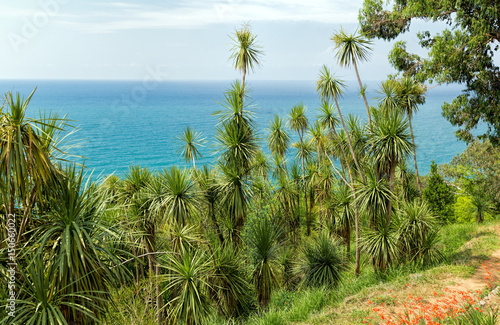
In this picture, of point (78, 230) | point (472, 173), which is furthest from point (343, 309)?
point (472, 173)

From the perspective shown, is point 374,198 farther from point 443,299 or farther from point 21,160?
point 21,160

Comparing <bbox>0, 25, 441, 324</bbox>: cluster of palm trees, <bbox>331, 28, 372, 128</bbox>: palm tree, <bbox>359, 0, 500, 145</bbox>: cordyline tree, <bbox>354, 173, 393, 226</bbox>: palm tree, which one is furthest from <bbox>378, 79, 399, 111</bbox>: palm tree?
<bbox>354, 173, 393, 226</bbox>: palm tree

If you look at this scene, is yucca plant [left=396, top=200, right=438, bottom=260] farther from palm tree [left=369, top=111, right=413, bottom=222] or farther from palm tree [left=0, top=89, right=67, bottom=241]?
palm tree [left=0, top=89, right=67, bottom=241]

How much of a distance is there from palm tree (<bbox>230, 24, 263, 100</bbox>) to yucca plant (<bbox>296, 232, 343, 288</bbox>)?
5261 mm

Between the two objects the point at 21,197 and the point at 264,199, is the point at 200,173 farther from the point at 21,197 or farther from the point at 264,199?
the point at 21,197

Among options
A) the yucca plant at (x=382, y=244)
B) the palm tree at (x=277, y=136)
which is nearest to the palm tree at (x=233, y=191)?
the yucca plant at (x=382, y=244)

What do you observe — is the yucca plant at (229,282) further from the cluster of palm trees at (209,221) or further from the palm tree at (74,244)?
the palm tree at (74,244)

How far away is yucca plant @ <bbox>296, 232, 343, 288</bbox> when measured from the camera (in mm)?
10461

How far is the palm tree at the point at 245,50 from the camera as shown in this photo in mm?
11297

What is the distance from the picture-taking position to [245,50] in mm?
11359

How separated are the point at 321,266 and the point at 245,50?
6.97 m

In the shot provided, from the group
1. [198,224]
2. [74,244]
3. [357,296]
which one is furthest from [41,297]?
[198,224]

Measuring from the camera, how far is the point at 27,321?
4.18 meters

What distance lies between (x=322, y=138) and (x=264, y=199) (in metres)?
3.38
